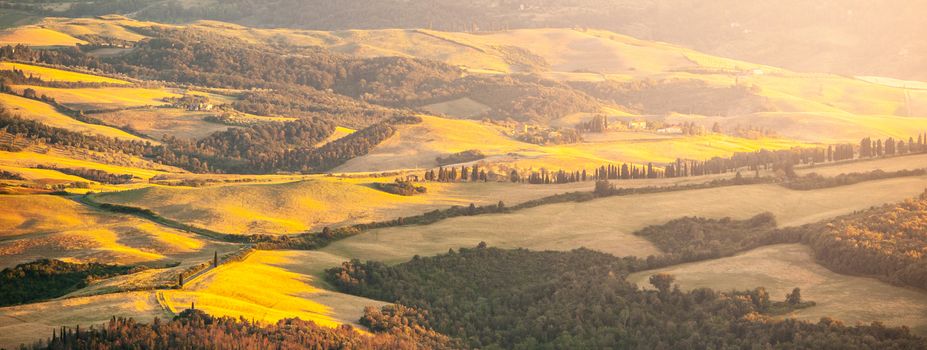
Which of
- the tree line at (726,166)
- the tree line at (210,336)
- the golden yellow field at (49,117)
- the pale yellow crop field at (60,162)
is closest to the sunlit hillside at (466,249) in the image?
the tree line at (210,336)

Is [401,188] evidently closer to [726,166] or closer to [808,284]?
[726,166]

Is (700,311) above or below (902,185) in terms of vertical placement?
below

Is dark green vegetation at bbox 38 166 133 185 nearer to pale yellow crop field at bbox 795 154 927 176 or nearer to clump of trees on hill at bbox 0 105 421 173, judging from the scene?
clump of trees on hill at bbox 0 105 421 173

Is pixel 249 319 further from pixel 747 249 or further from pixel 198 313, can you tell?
pixel 747 249

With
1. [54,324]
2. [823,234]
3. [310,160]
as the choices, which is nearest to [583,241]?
[823,234]

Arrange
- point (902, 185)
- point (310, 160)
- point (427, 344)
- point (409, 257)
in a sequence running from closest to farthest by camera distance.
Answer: point (427, 344), point (409, 257), point (902, 185), point (310, 160)

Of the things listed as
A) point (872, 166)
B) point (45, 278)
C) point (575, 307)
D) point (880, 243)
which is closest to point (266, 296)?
point (45, 278)

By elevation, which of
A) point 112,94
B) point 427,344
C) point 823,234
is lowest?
point 427,344
